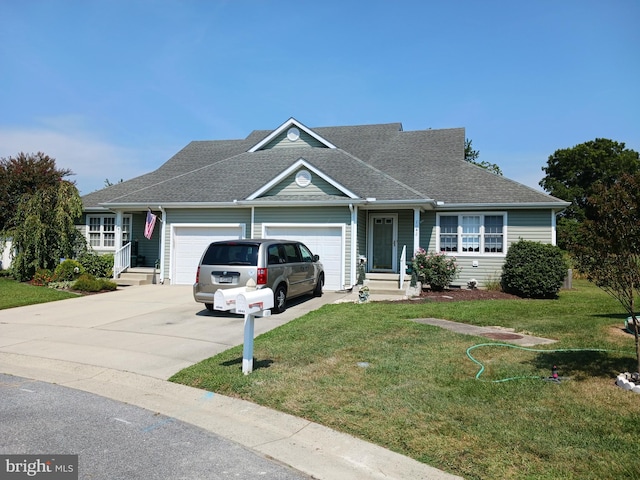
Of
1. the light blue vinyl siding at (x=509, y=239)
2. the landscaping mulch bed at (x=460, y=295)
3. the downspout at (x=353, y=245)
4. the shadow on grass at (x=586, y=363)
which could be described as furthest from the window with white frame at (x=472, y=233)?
the shadow on grass at (x=586, y=363)

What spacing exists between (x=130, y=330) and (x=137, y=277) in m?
9.60

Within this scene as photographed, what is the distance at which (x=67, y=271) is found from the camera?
55.9ft

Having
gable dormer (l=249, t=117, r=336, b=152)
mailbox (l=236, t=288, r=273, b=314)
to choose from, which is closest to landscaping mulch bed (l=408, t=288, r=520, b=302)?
mailbox (l=236, t=288, r=273, b=314)

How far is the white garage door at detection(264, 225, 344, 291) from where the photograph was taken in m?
16.1

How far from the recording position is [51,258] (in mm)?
18062

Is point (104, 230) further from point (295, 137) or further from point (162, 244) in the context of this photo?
point (295, 137)

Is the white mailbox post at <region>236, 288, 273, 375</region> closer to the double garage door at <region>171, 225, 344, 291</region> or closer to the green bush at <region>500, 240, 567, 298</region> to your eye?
the double garage door at <region>171, 225, 344, 291</region>

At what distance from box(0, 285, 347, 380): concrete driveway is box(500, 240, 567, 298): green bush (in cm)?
615

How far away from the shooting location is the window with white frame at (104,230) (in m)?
20.9

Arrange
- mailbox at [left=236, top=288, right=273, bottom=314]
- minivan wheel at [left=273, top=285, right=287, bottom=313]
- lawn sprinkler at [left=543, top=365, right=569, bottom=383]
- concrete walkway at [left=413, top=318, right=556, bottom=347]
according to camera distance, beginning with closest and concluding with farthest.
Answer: lawn sprinkler at [left=543, top=365, right=569, bottom=383], mailbox at [left=236, top=288, right=273, bottom=314], concrete walkway at [left=413, top=318, right=556, bottom=347], minivan wheel at [left=273, top=285, right=287, bottom=313]

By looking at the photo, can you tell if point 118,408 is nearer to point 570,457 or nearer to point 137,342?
point 137,342

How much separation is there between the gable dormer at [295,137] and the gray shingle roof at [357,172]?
296mm

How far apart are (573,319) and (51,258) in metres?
17.7

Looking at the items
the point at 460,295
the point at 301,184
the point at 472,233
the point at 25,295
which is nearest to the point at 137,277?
the point at 25,295
